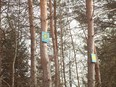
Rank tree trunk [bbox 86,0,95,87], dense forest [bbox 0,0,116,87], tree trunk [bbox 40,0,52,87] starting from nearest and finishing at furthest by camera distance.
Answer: tree trunk [bbox 40,0,52,87]
tree trunk [bbox 86,0,95,87]
dense forest [bbox 0,0,116,87]

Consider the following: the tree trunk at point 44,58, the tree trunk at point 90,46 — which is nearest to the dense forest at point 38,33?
the tree trunk at point 90,46

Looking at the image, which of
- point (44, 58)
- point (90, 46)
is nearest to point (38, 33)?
point (90, 46)

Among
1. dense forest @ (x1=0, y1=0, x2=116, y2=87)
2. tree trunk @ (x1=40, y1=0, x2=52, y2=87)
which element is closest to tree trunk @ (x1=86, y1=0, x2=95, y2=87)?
tree trunk @ (x1=40, y1=0, x2=52, y2=87)

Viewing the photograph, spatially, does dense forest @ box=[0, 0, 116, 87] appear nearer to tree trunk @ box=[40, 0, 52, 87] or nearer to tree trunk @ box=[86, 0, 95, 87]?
tree trunk @ box=[86, 0, 95, 87]

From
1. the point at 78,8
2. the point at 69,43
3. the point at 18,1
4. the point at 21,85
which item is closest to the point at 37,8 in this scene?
the point at 18,1

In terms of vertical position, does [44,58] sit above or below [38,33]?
below

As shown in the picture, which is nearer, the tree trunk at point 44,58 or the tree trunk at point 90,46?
the tree trunk at point 44,58

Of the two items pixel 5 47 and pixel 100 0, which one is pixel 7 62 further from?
pixel 100 0

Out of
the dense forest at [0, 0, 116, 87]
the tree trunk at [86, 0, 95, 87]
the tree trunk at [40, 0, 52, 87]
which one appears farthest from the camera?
the dense forest at [0, 0, 116, 87]

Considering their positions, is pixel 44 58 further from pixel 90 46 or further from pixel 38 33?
pixel 38 33

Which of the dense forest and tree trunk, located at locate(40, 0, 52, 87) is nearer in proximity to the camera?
tree trunk, located at locate(40, 0, 52, 87)

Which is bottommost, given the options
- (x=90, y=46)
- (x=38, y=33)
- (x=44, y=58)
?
(x=44, y=58)

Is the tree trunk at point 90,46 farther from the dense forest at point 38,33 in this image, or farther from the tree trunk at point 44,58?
the dense forest at point 38,33

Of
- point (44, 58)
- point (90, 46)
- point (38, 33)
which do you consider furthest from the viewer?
point (38, 33)
